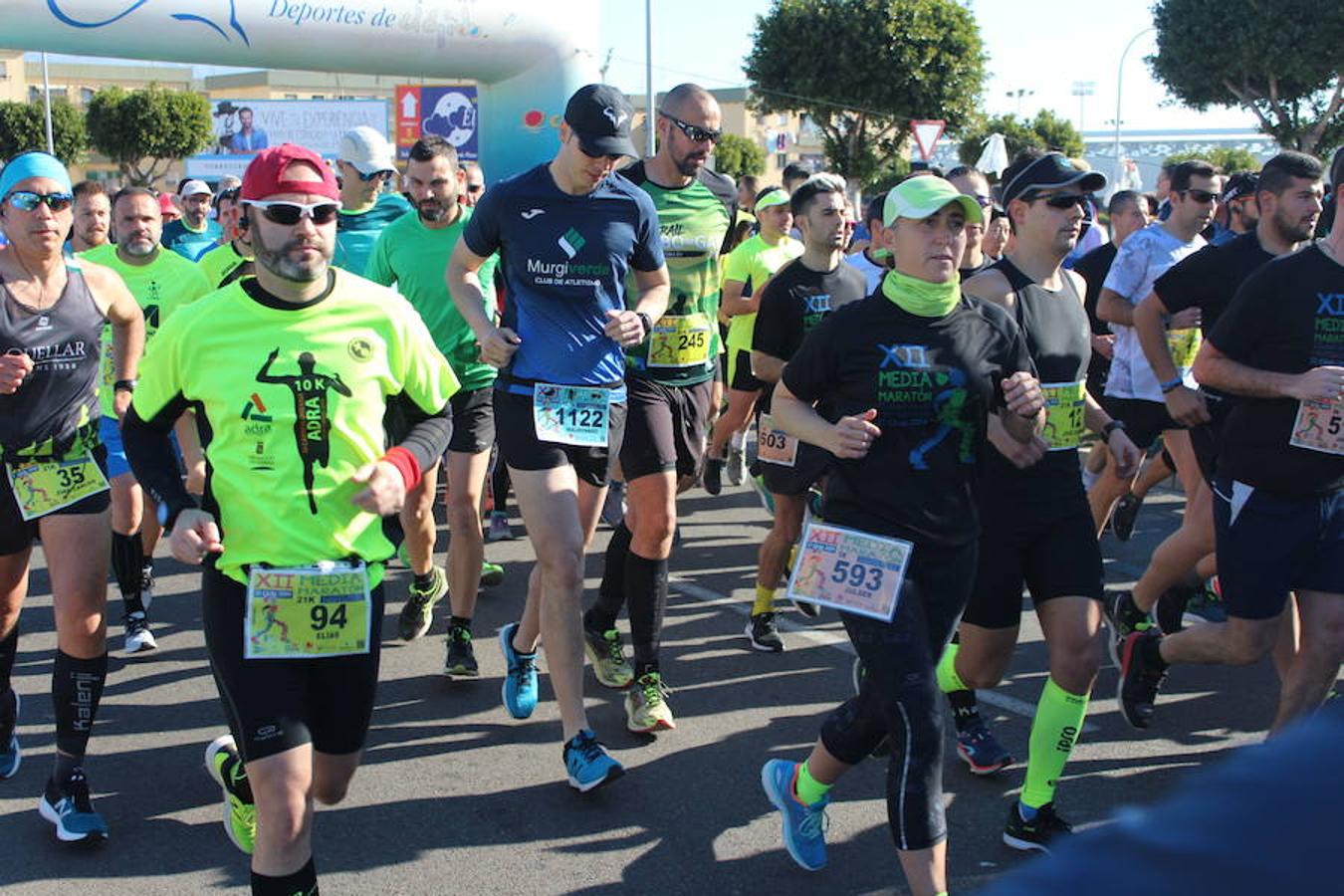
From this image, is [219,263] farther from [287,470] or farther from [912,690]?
[912,690]

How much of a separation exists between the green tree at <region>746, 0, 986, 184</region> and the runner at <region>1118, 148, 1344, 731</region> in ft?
139

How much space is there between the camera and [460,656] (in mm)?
6121

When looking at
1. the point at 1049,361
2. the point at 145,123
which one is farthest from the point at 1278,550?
the point at 145,123

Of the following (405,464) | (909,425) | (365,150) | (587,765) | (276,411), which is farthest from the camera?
(365,150)

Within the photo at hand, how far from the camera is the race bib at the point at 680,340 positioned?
582 centimetres

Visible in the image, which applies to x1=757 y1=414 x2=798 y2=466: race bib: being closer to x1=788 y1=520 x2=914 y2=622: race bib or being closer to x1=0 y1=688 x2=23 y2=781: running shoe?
x1=788 y1=520 x2=914 y2=622: race bib

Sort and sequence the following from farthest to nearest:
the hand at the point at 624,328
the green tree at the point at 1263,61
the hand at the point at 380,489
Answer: the green tree at the point at 1263,61 < the hand at the point at 624,328 < the hand at the point at 380,489

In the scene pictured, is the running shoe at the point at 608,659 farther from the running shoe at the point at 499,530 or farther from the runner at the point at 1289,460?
the running shoe at the point at 499,530

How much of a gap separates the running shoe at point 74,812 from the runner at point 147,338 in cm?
199

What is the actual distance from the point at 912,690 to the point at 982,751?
1445 millimetres

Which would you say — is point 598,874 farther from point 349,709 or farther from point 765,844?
point 349,709

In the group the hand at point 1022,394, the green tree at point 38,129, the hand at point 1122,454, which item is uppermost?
the green tree at point 38,129

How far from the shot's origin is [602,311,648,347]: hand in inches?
197

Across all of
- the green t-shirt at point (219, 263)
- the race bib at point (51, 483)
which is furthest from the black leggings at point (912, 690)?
the green t-shirt at point (219, 263)
